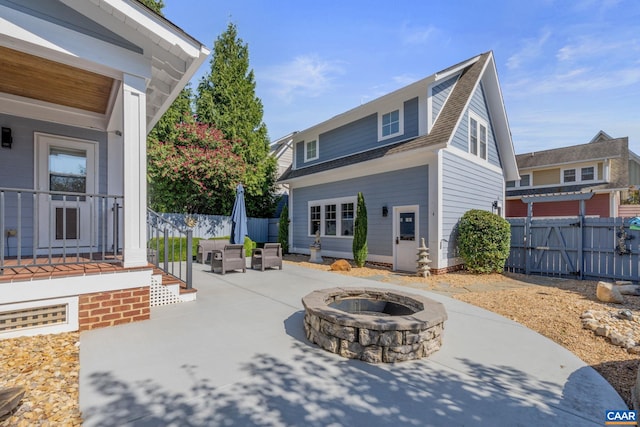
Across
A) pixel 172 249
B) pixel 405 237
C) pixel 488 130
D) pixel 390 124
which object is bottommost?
pixel 172 249

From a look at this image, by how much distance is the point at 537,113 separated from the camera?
13.7m

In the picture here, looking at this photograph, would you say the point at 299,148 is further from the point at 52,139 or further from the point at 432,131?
the point at 52,139

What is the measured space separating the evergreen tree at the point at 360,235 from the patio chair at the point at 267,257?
2694 mm

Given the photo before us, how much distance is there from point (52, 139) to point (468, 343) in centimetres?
796

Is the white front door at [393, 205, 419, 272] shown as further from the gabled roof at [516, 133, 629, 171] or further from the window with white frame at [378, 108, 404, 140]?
the gabled roof at [516, 133, 629, 171]

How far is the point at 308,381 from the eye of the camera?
9.11 ft

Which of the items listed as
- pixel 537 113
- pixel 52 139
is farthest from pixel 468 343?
pixel 537 113

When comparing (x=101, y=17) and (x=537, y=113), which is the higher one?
(x=537, y=113)

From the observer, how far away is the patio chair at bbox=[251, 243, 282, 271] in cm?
901

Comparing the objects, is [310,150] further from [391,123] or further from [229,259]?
[229,259]

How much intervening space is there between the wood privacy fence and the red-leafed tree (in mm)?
11988

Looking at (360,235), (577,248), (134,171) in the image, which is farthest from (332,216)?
(134,171)

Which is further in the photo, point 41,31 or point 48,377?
point 41,31

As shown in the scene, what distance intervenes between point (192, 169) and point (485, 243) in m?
11.9
